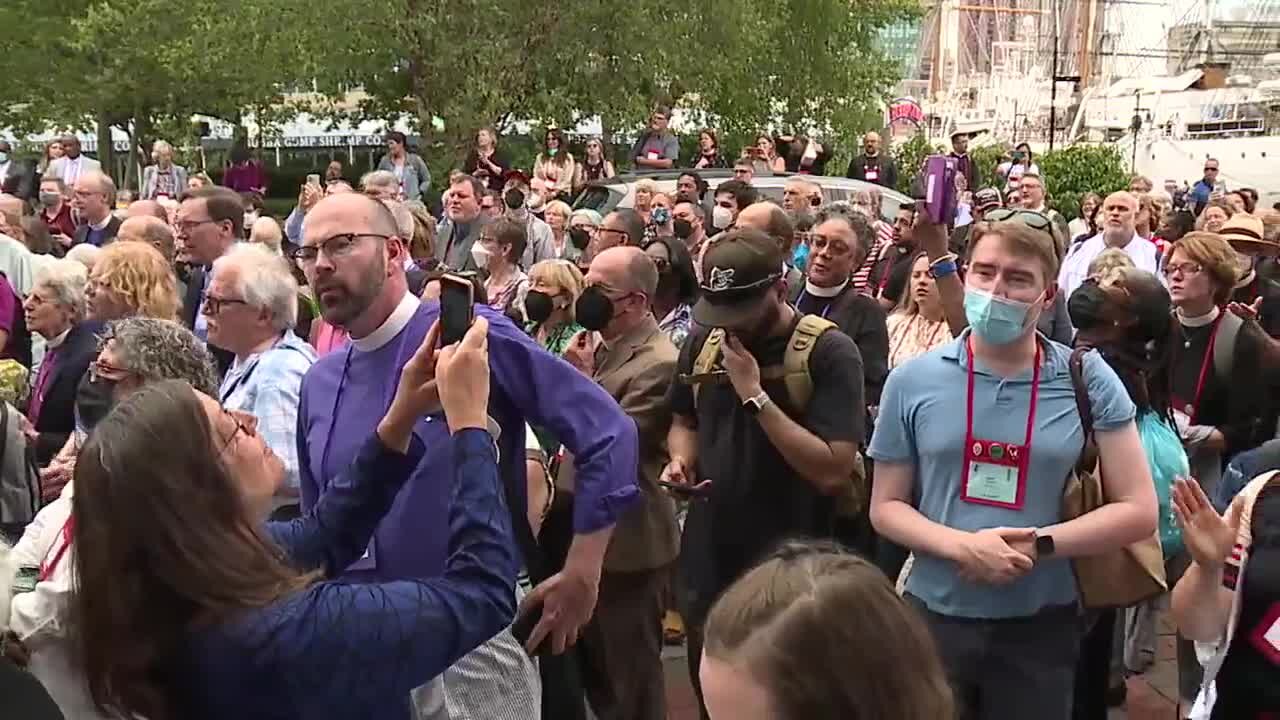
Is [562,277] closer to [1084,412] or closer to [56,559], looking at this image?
[1084,412]

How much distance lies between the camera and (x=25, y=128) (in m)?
24.3

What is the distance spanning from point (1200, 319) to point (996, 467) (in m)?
2.51

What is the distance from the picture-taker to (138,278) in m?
5.00

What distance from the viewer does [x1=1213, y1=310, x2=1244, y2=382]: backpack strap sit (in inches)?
199

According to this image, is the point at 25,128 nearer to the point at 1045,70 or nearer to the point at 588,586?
the point at 588,586

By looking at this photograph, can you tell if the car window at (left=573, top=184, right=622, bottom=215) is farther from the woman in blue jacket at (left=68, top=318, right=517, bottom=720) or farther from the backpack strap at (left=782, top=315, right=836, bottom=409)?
the woman in blue jacket at (left=68, top=318, right=517, bottom=720)

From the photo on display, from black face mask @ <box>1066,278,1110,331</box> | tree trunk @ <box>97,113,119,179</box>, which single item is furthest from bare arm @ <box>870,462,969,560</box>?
tree trunk @ <box>97,113,119,179</box>

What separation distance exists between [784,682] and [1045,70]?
75100 mm

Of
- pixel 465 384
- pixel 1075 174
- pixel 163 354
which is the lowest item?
pixel 1075 174

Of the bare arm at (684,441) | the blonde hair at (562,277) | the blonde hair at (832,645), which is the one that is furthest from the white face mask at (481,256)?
the blonde hair at (832,645)

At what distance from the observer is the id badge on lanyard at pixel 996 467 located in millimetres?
3146

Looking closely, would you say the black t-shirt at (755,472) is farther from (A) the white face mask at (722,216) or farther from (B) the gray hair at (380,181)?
(B) the gray hair at (380,181)

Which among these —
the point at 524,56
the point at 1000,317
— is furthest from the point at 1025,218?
the point at 524,56

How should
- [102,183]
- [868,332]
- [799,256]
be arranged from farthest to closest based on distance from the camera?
[102,183], [799,256], [868,332]
